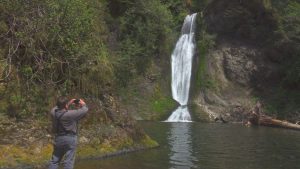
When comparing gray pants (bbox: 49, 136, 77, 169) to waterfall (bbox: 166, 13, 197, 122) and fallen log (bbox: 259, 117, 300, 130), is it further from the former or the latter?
waterfall (bbox: 166, 13, 197, 122)

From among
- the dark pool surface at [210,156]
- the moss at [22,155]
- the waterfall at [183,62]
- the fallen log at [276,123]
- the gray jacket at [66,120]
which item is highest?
the waterfall at [183,62]

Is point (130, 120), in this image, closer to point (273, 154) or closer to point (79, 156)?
point (79, 156)

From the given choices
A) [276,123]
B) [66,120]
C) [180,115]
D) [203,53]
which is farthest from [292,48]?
[66,120]

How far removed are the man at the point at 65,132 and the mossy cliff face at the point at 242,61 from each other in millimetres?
30141

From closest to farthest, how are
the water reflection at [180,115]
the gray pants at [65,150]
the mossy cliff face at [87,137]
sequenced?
the gray pants at [65,150], the mossy cliff face at [87,137], the water reflection at [180,115]

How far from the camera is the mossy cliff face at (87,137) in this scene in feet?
45.1

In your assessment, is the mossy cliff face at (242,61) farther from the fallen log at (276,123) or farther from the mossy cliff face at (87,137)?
the mossy cliff face at (87,137)

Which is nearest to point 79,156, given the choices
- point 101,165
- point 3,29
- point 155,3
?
point 101,165

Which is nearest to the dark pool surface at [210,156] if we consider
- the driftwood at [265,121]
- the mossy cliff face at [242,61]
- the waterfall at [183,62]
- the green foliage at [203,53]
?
the driftwood at [265,121]

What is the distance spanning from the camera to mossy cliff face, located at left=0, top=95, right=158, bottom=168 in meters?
13.7

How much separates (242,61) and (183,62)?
16.9 ft

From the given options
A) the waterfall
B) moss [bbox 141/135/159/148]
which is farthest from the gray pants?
the waterfall

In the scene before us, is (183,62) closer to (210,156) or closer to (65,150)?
(210,156)

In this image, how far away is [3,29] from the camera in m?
15.9
